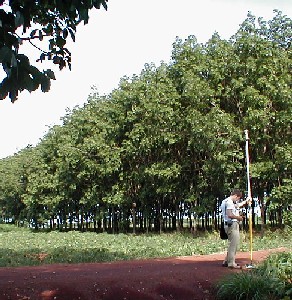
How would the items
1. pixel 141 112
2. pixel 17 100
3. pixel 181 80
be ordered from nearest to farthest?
pixel 17 100 → pixel 181 80 → pixel 141 112

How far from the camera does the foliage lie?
Result: 320 inches

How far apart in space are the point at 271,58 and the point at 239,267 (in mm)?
14600

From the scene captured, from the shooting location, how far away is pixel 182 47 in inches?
1022

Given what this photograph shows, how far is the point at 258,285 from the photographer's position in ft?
27.7

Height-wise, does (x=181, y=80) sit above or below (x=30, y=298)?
above

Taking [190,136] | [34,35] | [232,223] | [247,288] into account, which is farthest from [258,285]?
[190,136]

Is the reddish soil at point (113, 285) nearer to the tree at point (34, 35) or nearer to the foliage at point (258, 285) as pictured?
the foliage at point (258, 285)

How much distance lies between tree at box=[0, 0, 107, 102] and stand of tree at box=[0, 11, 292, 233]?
17.0 metres

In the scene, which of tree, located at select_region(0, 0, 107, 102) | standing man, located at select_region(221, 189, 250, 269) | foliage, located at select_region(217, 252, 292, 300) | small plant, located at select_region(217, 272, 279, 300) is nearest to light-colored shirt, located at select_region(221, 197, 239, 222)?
standing man, located at select_region(221, 189, 250, 269)

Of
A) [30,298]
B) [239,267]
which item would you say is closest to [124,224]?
[239,267]

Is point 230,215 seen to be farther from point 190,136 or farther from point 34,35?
point 190,136

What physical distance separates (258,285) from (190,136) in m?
16.4

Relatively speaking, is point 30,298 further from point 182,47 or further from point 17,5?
point 182,47

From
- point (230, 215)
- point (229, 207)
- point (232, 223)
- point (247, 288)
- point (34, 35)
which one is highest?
point (34, 35)
